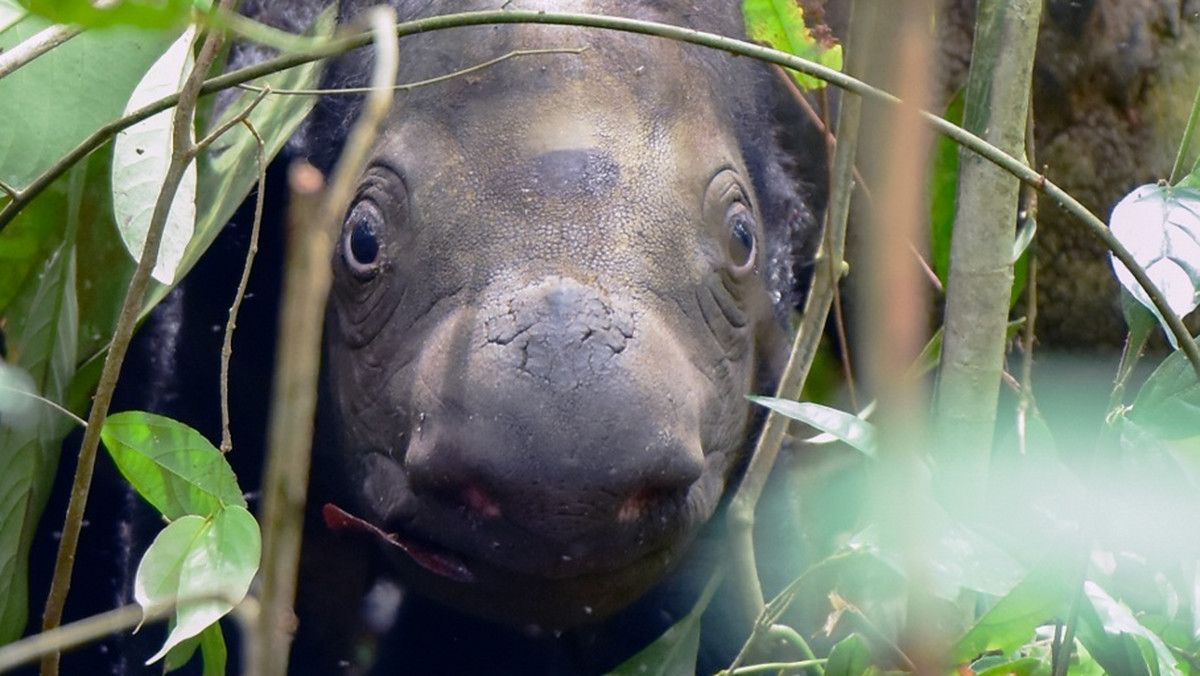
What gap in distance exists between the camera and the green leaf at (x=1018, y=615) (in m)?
1.34

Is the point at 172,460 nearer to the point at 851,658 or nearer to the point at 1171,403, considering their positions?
the point at 851,658

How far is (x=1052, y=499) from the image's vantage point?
1.51 m

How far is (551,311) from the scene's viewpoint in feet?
5.52

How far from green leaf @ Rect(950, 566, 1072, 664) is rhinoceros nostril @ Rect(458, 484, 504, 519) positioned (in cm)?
56

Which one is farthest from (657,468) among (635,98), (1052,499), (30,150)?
(30,150)

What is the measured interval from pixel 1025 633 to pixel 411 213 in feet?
3.25

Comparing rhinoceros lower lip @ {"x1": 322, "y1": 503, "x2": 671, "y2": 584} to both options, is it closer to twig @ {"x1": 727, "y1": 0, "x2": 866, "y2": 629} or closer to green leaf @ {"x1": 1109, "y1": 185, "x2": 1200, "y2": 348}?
twig @ {"x1": 727, "y1": 0, "x2": 866, "y2": 629}

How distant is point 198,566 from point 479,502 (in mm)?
491

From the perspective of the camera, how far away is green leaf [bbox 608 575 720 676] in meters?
1.93

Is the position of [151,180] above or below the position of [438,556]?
above

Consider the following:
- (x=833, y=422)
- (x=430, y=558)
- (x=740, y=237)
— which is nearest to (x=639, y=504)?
(x=430, y=558)

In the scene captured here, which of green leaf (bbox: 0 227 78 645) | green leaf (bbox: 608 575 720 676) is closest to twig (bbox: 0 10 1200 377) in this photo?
green leaf (bbox: 0 227 78 645)

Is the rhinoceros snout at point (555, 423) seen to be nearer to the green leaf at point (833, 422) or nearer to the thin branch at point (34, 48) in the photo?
the green leaf at point (833, 422)

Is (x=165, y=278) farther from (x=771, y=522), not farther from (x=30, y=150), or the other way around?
(x=771, y=522)
